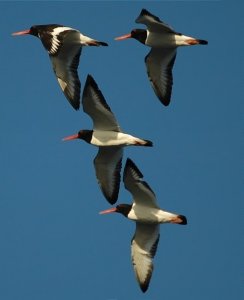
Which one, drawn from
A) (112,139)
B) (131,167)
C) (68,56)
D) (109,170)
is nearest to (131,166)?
(131,167)

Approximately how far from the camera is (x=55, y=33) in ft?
76.0

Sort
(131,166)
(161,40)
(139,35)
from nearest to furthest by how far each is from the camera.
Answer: (131,166)
(161,40)
(139,35)

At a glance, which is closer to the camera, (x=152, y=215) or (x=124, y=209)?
(x=152, y=215)

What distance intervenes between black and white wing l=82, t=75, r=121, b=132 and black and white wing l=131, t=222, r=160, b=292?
1.99m

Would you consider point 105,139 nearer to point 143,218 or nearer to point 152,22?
point 143,218

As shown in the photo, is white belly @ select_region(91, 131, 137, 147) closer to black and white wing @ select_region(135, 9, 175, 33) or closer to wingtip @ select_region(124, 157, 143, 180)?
wingtip @ select_region(124, 157, 143, 180)

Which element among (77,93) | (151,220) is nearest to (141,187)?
(151,220)

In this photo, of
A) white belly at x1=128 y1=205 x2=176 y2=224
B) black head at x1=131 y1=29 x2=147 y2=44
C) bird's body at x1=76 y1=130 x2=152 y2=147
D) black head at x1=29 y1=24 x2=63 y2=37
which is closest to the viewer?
white belly at x1=128 y1=205 x2=176 y2=224

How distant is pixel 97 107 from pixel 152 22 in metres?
1.95

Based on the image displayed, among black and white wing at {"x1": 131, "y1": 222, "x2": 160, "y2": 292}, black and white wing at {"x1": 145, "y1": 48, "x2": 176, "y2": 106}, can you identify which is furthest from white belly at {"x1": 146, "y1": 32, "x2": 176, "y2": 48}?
black and white wing at {"x1": 131, "y1": 222, "x2": 160, "y2": 292}

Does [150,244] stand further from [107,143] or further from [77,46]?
[77,46]

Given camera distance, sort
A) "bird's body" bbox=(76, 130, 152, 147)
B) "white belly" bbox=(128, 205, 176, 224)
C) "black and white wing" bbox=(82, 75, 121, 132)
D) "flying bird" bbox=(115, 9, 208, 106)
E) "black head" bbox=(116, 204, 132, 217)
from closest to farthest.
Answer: "white belly" bbox=(128, 205, 176, 224) → "bird's body" bbox=(76, 130, 152, 147) → "black and white wing" bbox=(82, 75, 121, 132) → "black head" bbox=(116, 204, 132, 217) → "flying bird" bbox=(115, 9, 208, 106)

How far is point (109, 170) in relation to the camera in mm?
23516

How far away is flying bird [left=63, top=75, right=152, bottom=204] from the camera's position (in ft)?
74.8
